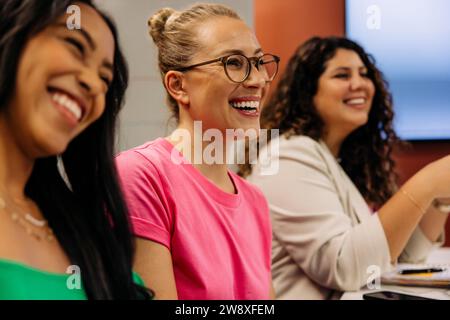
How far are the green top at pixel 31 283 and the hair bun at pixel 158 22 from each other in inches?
14.4

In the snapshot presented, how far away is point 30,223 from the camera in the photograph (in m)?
0.57

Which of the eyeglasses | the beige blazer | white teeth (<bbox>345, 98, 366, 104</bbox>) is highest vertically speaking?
the eyeglasses

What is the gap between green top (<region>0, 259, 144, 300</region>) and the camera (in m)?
0.51

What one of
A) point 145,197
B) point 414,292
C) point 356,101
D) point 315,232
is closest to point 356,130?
point 356,101

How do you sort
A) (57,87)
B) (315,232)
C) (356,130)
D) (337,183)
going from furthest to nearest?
(356,130), (337,183), (315,232), (57,87)

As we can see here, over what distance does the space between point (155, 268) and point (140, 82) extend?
24 cm

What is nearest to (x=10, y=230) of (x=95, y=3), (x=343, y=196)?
(x=95, y=3)

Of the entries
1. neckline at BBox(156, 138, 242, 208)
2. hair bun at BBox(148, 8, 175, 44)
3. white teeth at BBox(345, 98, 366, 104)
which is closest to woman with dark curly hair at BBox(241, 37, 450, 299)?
white teeth at BBox(345, 98, 366, 104)

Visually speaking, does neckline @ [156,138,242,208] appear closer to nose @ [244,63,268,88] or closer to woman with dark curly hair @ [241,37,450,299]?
nose @ [244,63,268,88]

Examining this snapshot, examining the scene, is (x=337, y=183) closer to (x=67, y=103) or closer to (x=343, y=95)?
(x=343, y=95)

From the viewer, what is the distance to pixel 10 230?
0.53 meters

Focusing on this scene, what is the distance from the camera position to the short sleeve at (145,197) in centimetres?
74

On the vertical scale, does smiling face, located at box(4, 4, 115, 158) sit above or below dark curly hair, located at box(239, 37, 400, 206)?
above

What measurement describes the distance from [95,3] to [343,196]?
2.76 ft
